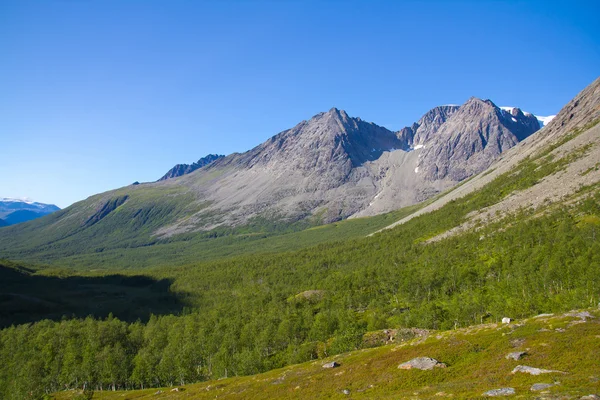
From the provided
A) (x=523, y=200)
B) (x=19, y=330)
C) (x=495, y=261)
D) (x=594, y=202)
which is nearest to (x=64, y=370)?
(x=19, y=330)

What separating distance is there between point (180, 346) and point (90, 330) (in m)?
36.9

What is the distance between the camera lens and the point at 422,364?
44.2m

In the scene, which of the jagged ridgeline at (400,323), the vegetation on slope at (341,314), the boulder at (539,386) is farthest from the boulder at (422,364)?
the vegetation on slope at (341,314)

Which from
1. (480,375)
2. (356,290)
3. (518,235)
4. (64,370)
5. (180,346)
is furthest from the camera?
(356,290)

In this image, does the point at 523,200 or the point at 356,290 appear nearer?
the point at 356,290

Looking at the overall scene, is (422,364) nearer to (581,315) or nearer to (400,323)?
(581,315)

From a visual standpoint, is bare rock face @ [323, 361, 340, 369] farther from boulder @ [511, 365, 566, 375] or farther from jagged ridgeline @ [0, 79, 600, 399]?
boulder @ [511, 365, 566, 375]

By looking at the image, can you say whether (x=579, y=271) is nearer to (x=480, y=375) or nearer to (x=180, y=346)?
(x=480, y=375)

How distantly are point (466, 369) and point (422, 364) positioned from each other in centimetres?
572

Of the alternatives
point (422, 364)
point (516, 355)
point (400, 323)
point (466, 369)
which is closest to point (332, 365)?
point (422, 364)

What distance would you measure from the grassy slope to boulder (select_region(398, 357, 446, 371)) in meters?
0.93

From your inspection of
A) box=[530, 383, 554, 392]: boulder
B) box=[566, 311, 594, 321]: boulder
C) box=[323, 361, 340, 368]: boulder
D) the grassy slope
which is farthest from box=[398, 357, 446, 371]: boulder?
box=[566, 311, 594, 321]: boulder

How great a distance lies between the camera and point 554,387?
28250 mm

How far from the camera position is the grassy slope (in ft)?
105
